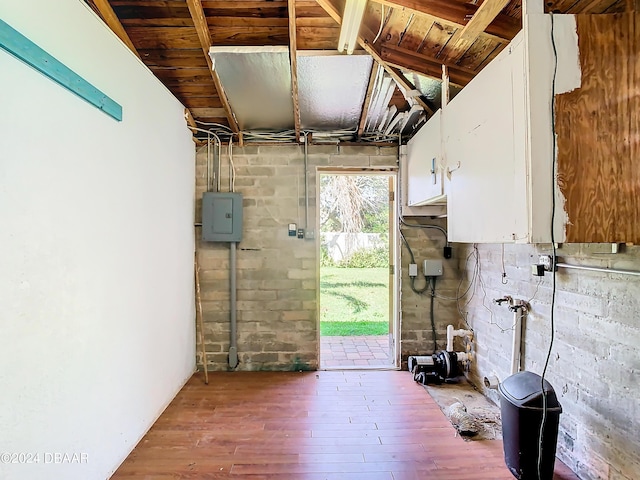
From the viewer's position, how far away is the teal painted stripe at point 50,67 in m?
1.41

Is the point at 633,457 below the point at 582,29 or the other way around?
below

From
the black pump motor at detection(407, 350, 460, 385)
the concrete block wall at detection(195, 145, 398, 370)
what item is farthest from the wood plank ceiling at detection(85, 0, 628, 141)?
the black pump motor at detection(407, 350, 460, 385)

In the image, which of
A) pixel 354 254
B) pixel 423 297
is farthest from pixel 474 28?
pixel 354 254

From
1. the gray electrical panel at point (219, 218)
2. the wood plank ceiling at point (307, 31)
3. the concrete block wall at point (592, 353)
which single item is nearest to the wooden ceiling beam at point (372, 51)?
the wood plank ceiling at point (307, 31)

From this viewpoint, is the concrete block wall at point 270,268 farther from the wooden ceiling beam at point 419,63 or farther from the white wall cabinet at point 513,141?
the white wall cabinet at point 513,141

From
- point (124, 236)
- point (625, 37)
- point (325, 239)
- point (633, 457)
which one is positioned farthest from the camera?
point (325, 239)

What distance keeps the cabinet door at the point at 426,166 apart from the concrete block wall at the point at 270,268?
99 cm

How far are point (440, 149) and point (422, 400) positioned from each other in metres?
2.16

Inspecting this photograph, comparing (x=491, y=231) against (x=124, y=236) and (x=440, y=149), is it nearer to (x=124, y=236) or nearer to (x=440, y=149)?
(x=440, y=149)

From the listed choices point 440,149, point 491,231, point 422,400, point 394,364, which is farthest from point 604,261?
point 394,364

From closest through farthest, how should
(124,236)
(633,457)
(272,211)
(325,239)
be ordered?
(633,457) → (124,236) → (272,211) → (325,239)

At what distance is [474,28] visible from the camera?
6.74 ft

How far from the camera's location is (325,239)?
24.3ft

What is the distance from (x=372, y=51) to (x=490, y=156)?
1.23m
